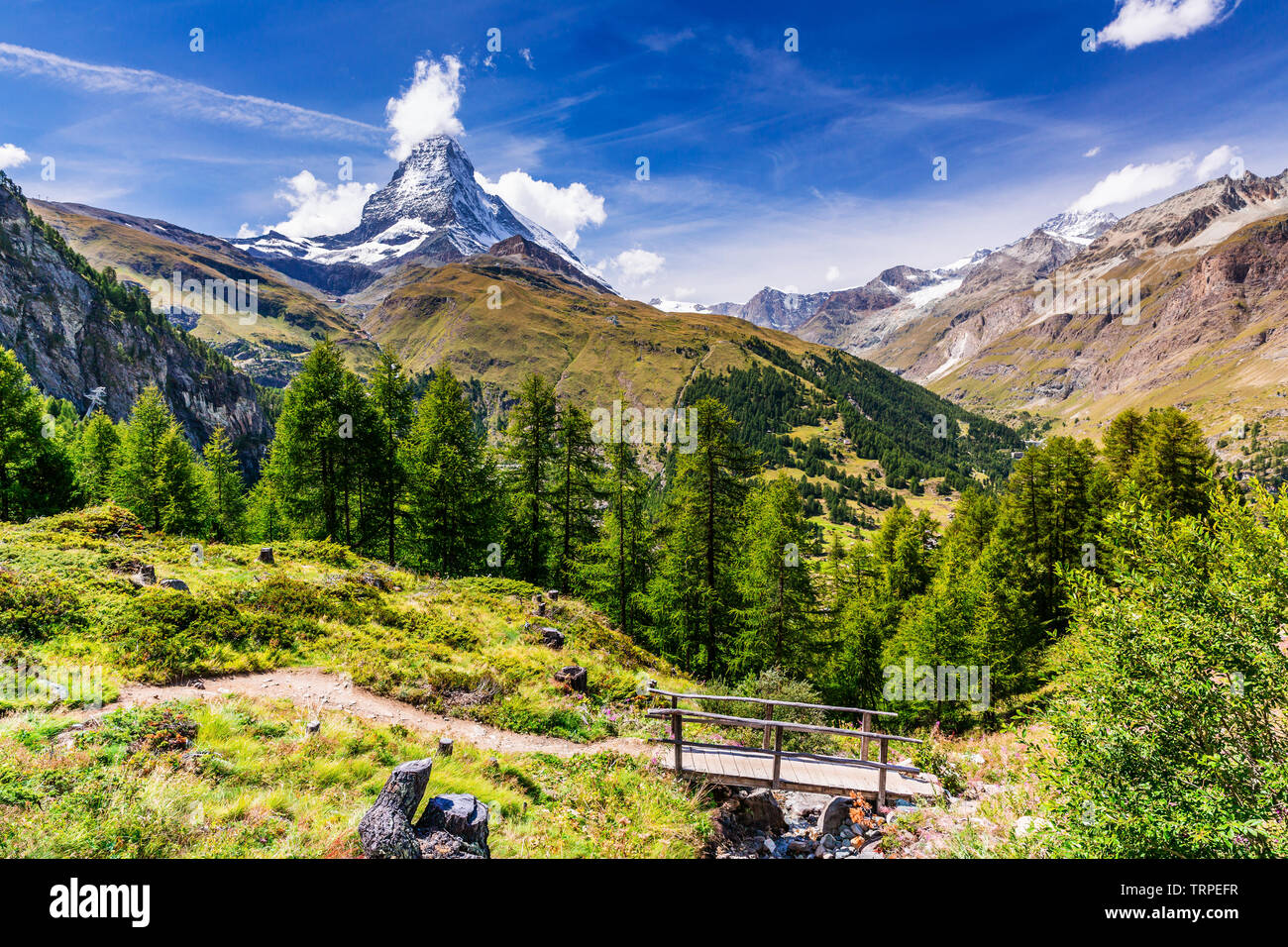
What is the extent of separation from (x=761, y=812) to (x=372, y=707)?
10.5 metres

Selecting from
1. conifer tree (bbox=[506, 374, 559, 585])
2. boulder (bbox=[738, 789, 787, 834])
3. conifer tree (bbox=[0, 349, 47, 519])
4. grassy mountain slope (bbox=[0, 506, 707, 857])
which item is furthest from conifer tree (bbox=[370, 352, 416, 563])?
boulder (bbox=[738, 789, 787, 834])

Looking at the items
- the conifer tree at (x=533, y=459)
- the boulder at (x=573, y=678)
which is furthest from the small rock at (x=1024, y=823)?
the conifer tree at (x=533, y=459)

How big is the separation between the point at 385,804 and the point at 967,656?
28.7 m

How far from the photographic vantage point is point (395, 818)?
22.1 feet

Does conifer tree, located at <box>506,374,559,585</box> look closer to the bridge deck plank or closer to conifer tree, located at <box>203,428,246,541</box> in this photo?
the bridge deck plank

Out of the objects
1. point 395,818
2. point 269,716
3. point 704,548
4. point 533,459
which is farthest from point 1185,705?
point 533,459

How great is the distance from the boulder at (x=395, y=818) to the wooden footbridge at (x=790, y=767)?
6962 millimetres

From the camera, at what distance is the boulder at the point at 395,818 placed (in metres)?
6.57

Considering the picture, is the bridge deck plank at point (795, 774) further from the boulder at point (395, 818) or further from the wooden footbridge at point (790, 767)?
the boulder at point (395, 818)

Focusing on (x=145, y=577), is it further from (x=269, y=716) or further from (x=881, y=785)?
(x=881, y=785)

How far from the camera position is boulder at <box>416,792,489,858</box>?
7.18 metres

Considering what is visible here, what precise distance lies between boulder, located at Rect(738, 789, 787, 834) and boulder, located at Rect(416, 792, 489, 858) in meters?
8.53
